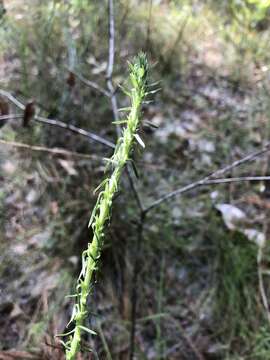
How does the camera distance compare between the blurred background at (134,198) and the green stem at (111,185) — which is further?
the blurred background at (134,198)

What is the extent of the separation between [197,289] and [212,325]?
0.21 m

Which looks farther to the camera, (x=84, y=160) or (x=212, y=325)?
(x=84, y=160)

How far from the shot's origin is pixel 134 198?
2.32 metres

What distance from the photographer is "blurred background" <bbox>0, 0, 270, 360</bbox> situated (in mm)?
1957

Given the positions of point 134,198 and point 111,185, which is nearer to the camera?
point 111,185

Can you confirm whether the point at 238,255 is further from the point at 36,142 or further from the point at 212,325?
the point at 36,142

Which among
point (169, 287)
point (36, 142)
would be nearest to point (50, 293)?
point (169, 287)

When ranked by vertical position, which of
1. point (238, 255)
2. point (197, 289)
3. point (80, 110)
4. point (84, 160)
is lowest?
point (197, 289)

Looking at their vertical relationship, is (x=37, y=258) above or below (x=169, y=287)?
above

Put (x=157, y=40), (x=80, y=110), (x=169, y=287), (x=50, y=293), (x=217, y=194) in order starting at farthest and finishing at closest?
(x=157, y=40) < (x=80, y=110) < (x=217, y=194) < (x=169, y=287) < (x=50, y=293)

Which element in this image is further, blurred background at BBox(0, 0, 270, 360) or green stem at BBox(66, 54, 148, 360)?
blurred background at BBox(0, 0, 270, 360)

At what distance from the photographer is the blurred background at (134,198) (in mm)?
1957

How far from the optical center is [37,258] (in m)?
2.13

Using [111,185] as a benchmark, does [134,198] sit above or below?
above
